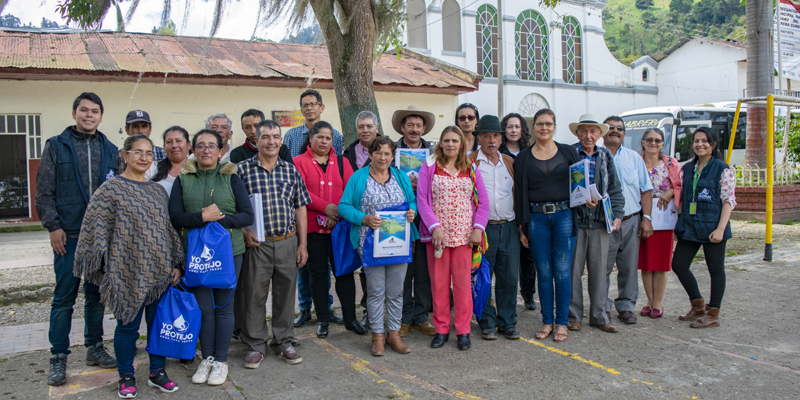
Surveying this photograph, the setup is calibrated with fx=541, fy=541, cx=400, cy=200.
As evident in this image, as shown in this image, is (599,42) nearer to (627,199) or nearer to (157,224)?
(627,199)

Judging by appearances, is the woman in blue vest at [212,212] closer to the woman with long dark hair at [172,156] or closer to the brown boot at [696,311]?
the woman with long dark hair at [172,156]

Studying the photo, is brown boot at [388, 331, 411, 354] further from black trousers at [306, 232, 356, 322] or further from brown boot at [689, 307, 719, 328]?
brown boot at [689, 307, 719, 328]

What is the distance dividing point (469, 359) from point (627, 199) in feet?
7.42

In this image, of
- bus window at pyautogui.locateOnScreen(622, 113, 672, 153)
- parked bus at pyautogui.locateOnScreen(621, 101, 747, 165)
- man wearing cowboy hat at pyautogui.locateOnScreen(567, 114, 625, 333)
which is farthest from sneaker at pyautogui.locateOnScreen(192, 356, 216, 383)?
bus window at pyautogui.locateOnScreen(622, 113, 672, 153)

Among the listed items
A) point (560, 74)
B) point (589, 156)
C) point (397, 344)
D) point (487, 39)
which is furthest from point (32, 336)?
point (560, 74)

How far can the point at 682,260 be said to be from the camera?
5180mm

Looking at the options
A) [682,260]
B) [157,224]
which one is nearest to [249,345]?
[157,224]

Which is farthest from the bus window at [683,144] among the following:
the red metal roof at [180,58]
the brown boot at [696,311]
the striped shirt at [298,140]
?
the striped shirt at [298,140]

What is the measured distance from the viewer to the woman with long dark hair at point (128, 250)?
3.45 metres

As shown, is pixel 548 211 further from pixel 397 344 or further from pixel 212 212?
pixel 212 212

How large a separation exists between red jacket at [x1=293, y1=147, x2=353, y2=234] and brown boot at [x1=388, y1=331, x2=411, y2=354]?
3.55 ft

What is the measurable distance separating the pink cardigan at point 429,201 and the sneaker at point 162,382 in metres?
2.19

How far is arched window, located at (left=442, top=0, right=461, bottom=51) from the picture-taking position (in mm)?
23812

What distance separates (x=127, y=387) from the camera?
3.50 meters
